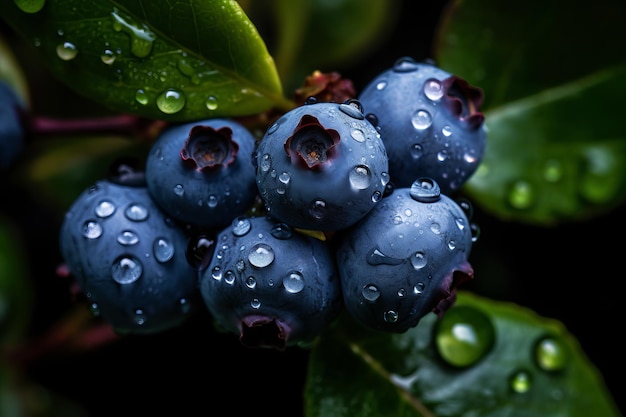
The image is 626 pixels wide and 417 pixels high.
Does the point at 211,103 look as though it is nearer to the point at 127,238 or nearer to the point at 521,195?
the point at 127,238

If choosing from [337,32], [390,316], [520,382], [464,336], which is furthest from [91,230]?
[337,32]

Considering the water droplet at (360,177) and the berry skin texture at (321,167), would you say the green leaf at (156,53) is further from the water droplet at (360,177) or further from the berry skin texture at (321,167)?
the water droplet at (360,177)

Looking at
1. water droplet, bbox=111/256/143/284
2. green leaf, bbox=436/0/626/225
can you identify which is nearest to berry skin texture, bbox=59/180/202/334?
water droplet, bbox=111/256/143/284

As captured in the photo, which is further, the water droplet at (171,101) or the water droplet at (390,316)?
the water droplet at (171,101)

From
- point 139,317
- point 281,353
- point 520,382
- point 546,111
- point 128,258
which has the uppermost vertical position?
point 546,111

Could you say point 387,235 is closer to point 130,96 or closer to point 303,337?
point 303,337

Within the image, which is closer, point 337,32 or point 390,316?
point 390,316

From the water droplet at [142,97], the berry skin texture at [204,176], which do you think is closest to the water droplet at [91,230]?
the berry skin texture at [204,176]

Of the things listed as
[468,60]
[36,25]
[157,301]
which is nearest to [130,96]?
[36,25]

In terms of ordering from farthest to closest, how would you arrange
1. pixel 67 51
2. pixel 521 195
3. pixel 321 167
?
1. pixel 521 195
2. pixel 67 51
3. pixel 321 167
